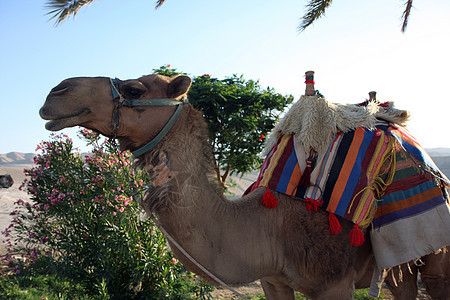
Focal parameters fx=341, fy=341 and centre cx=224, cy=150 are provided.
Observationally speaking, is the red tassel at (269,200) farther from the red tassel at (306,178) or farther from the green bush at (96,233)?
the green bush at (96,233)

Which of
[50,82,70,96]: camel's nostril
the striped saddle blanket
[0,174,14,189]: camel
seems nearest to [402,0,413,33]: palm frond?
the striped saddle blanket

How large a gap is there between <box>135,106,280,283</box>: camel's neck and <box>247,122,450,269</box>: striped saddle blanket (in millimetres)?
511

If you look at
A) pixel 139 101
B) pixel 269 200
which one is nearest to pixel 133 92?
pixel 139 101

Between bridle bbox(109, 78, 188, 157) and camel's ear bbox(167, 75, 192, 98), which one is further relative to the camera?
camel's ear bbox(167, 75, 192, 98)

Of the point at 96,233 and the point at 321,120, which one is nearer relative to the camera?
the point at 321,120

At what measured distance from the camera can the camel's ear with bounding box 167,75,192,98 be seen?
2.27 m

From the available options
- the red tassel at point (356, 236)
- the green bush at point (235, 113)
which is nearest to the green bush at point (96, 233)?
the red tassel at point (356, 236)

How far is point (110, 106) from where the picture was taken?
83.7 inches

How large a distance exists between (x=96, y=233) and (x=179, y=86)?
2879 mm

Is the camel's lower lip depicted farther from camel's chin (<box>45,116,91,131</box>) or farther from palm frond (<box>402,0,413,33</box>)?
palm frond (<box>402,0,413,33</box>)

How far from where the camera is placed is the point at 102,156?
4.77m

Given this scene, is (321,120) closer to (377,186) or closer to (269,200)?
(377,186)

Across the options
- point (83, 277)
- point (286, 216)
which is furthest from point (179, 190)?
point (83, 277)

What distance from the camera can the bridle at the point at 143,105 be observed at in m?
2.13
